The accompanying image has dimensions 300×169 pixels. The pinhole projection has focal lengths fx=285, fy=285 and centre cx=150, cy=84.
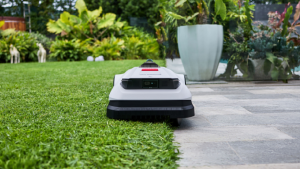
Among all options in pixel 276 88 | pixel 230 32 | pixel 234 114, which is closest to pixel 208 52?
pixel 230 32

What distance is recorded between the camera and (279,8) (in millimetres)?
17406

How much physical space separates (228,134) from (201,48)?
139 inches

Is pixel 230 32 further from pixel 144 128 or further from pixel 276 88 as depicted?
pixel 144 128

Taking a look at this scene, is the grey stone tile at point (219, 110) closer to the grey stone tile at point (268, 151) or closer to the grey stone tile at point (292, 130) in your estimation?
the grey stone tile at point (292, 130)

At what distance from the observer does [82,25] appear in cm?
1655

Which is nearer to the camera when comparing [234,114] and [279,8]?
[234,114]

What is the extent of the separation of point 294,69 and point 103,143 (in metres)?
5.44

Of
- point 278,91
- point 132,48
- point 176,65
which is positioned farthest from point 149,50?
point 278,91

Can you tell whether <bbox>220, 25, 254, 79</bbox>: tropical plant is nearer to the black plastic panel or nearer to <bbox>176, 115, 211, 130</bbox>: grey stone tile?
<bbox>176, 115, 211, 130</bbox>: grey stone tile

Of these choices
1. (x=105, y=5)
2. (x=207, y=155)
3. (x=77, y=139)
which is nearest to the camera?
(x=207, y=155)

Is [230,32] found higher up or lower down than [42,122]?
higher up

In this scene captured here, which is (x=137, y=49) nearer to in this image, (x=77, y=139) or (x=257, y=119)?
(x=257, y=119)

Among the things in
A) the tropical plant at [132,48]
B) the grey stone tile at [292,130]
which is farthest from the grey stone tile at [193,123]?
the tropical plant at [132,48]

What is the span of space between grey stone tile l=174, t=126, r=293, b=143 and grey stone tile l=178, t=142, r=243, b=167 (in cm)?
13
